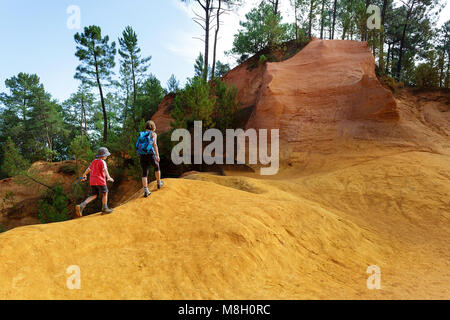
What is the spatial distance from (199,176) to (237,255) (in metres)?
5.45

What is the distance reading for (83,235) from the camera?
3900 millimetres

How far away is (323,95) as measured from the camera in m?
13.1

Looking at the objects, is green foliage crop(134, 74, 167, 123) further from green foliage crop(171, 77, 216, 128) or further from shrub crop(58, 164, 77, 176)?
green foliage crop(171, 77, 216, 128)

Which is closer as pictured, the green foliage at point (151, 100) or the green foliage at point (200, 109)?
the green foliage at point (200, 109)

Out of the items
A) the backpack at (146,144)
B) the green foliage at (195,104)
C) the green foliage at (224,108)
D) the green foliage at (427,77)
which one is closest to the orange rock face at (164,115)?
the green foliage at (224,108)

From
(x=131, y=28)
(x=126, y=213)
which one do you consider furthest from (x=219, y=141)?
(x=131, y=28)

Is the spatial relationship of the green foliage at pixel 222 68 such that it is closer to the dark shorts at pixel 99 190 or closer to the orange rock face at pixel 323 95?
the orange rock face at pixel 323 95

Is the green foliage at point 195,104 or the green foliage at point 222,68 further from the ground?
the green foliage at point 222,68

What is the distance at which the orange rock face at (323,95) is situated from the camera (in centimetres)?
1200

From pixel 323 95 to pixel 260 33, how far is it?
37.0 ft

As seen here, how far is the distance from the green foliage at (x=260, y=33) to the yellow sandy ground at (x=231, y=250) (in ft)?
57.1

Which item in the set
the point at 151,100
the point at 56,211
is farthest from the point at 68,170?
the point at 151,100

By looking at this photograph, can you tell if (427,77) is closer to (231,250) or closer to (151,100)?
(231,250)

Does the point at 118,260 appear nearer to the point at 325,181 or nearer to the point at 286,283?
the point at 286,283
